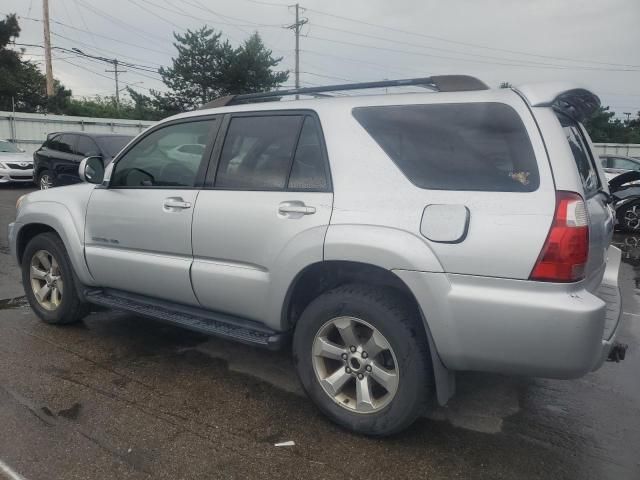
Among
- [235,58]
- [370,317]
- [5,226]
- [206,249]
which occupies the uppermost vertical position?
[235,58]

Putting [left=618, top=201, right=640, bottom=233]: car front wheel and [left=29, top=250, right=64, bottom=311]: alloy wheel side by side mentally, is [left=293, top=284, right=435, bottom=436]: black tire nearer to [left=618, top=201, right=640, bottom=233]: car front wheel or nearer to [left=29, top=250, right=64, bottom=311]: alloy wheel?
[left=29, top=250, right=64, bottom=311]: alloy wheel

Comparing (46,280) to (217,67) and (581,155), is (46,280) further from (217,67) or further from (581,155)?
(217,67)

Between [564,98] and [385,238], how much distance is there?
1189mm

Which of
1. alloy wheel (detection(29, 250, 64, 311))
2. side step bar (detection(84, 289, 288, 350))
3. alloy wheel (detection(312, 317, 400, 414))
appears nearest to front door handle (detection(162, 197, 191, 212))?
side step bar (detection(84, 289, 288, 350))

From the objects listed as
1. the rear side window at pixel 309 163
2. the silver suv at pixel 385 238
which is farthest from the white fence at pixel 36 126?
the rear side window at pixel 309 163

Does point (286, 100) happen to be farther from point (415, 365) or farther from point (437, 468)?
point (437, 468)

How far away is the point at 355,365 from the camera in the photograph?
302cm

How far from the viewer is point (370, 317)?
114 inches

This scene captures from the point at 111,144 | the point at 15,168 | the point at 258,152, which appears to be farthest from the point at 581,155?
the point at 15,168

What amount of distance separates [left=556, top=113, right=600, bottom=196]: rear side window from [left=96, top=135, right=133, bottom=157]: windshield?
11.1 metres

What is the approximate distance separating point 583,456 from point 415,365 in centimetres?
101

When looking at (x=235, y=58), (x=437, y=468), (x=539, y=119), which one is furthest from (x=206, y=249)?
(x=235, y=58)

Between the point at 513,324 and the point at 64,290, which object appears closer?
the point at 513,324

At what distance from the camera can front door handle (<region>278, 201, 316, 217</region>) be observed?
120 inches
